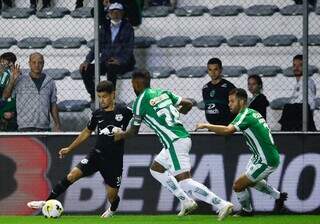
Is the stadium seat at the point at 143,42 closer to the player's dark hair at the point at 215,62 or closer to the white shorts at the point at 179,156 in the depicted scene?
the player's dark hair at the point at 215,62

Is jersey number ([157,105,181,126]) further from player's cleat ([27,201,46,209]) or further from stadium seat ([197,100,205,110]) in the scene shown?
player's cleat ([27,201,46,209])

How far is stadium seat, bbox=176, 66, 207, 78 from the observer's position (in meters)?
15.4

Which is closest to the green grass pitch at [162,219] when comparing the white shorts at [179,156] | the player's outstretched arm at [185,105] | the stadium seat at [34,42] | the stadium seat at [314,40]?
the white shorts at [179,156]

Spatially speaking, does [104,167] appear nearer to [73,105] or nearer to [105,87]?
[105,87]

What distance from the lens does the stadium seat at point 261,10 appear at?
1561 centimetres

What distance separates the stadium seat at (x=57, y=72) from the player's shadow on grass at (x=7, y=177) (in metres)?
1.71

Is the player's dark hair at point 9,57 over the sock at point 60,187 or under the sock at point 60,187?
over

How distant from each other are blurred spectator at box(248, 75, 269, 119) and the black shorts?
7.51ft

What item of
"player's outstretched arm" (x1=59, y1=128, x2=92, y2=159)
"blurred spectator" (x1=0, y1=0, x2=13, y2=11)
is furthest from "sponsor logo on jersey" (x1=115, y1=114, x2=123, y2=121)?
"blurred spectator" (x1=0, y1=0, x2=13, y2=11)

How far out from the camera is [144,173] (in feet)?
47.4

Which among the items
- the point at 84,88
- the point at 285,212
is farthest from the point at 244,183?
the point at 84,88

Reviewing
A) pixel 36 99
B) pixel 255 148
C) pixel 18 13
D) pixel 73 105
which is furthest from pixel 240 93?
pixel 18 13

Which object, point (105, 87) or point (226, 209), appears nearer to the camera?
point (226, 209)

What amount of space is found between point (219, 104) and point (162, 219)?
2.14 m
